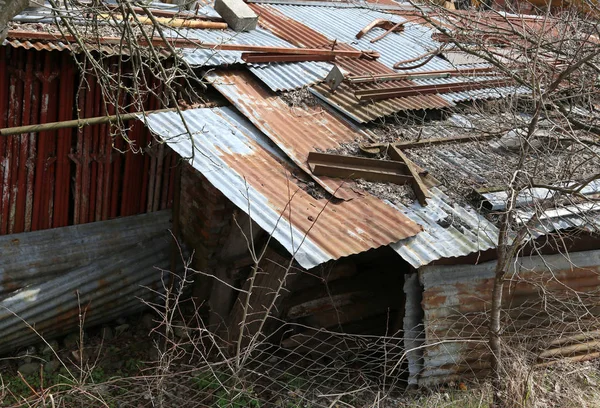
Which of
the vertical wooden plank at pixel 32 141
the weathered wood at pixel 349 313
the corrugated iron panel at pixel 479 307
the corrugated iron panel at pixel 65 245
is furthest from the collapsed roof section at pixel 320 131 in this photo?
the corrugated iron panel at pixel 65 245

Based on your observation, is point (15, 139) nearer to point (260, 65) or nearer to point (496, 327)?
point (260, 65)

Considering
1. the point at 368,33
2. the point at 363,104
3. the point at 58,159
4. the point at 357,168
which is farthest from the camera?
the point at 368,33

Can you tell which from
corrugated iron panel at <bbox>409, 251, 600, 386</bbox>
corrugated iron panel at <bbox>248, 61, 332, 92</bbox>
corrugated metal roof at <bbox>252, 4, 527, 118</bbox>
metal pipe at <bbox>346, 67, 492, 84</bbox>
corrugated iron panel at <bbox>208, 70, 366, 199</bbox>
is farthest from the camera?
metal pipe at <bbox>346, 67, 492, 84</bbox>

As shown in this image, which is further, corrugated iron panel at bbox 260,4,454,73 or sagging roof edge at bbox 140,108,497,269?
corrugated iron panel at bbox 260,4,454,73

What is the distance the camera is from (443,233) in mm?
5508

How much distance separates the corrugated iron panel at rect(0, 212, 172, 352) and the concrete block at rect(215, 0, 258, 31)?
259cm

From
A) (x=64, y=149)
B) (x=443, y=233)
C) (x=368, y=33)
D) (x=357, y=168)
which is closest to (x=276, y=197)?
(x=357, y=168)

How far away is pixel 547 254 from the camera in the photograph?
643 cm

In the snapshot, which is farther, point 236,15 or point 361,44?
point 361,44

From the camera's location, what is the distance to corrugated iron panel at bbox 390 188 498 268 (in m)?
5.25

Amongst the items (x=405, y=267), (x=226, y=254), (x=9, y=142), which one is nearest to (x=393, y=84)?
(x=405, y=267)

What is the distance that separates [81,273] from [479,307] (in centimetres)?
402

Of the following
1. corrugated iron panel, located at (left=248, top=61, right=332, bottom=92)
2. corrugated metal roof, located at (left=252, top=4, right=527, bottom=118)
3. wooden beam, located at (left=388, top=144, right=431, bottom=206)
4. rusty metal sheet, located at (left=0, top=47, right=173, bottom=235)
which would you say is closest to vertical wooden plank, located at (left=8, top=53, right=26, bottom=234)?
rusty metal sheet, located at (left=0, top=47, right=173, bottom=235)

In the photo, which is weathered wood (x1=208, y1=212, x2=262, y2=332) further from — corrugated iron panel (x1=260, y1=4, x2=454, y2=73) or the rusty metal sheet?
corrugated iron panel (x1=260, y1=4, x2=454, y2=73)
